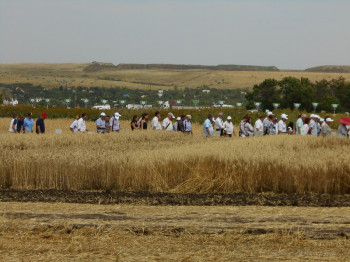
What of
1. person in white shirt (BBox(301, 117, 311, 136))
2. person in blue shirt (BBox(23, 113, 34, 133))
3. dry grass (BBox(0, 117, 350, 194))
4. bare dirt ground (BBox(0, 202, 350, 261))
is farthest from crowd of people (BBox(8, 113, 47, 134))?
bare dirt ground (BBox(0, 202, 350, 261))

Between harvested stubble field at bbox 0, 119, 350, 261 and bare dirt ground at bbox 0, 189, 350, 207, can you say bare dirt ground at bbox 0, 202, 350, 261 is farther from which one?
bare dirt ground at bbox 0, 189, 350, 207

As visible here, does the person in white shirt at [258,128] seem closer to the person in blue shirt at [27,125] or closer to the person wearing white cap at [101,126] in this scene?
the person wearing white cap at [101,126]

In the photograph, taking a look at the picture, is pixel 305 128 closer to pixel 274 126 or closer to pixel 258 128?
pixel 274 126

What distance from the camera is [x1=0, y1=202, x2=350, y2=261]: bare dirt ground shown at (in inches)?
367

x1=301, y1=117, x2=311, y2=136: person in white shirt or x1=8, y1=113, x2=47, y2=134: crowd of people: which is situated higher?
x1=301, y1=117, x2=311, y2=136: person in white shirt

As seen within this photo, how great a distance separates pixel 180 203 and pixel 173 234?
157 inches

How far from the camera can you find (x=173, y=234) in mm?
10680

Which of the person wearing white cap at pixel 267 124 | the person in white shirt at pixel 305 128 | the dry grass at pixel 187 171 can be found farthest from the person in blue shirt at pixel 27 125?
the person in white shirt at pixel 305 128

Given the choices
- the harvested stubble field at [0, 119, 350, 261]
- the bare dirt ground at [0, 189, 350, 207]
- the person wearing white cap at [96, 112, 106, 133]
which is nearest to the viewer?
the harvested stubble field at [0, 119, 350, 261]

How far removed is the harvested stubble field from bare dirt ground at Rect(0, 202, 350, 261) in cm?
2

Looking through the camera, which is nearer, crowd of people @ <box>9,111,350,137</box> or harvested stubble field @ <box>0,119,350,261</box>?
harvested stubble field @ <box>0,119,350,261</box>

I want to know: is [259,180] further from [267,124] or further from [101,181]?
[267,124]

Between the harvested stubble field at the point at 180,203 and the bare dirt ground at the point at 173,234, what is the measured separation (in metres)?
0.02

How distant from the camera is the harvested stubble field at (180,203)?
973 cm
